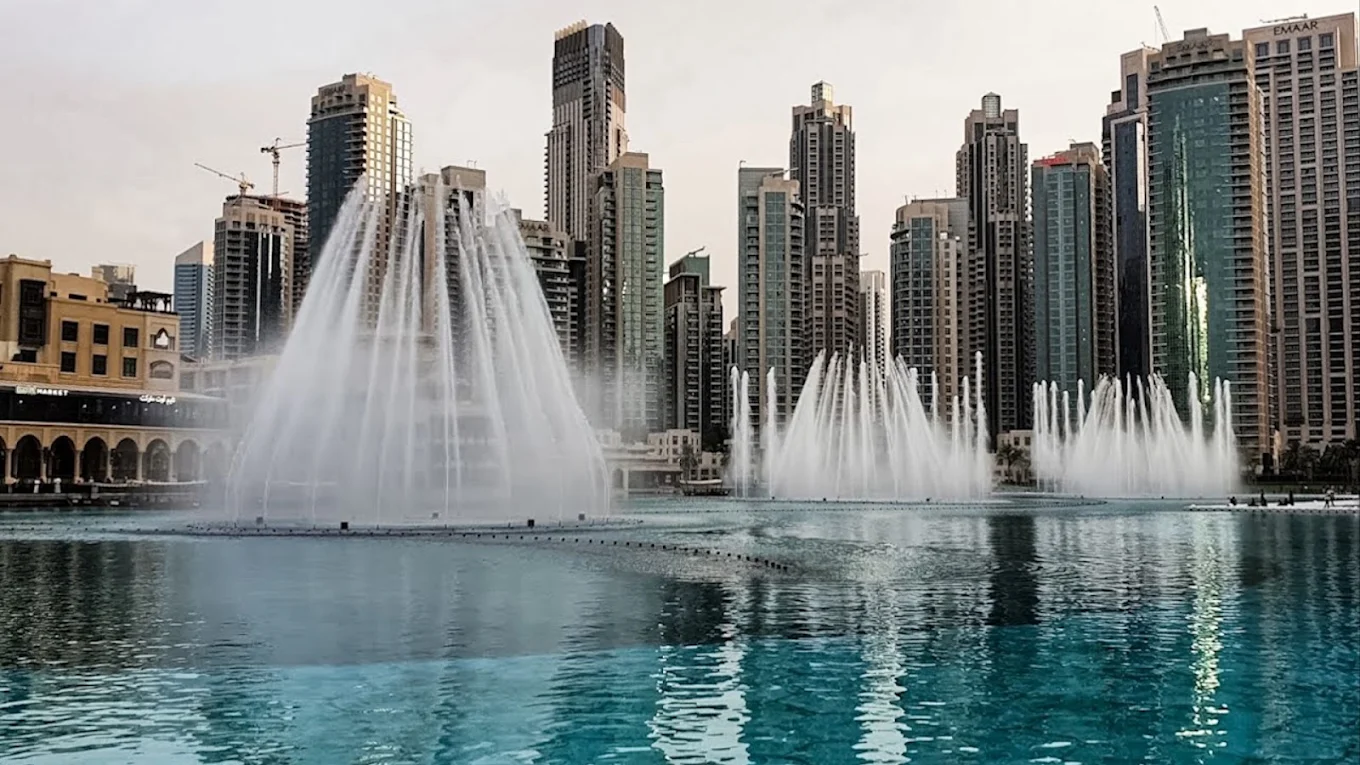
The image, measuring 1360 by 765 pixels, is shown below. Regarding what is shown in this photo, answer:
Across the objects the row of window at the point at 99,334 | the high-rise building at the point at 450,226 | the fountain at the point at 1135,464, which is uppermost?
the high-rise building at the point at 450,226

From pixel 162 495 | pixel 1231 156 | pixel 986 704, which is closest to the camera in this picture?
pixel 986 704

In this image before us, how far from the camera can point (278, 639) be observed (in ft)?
80.3

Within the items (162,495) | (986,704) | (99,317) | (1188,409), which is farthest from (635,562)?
(1188,409)

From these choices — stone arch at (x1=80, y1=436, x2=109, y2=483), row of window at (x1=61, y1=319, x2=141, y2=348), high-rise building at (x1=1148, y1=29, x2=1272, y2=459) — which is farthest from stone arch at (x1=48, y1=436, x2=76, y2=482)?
high-rise building at (x1=1148, y1=29, x2=1272, y2=459)

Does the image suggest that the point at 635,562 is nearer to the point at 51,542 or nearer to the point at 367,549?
the point at 367,549

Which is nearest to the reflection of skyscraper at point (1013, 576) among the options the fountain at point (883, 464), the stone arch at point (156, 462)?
the fountain at point (883, 464)

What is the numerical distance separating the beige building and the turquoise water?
75295mm

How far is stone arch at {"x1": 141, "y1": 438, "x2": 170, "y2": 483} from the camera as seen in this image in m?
121

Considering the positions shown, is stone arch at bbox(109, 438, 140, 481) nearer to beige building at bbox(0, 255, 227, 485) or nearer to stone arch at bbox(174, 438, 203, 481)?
beige building at bbox(0, 255, 227, 485)

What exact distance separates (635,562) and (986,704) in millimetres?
22428

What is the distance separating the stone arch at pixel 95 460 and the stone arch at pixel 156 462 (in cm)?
389

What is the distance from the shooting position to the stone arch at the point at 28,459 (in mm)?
110812

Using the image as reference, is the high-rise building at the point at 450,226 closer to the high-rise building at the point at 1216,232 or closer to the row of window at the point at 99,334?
the row of window at the point at 99,334

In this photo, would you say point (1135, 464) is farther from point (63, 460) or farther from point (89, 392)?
point (63, 460)
